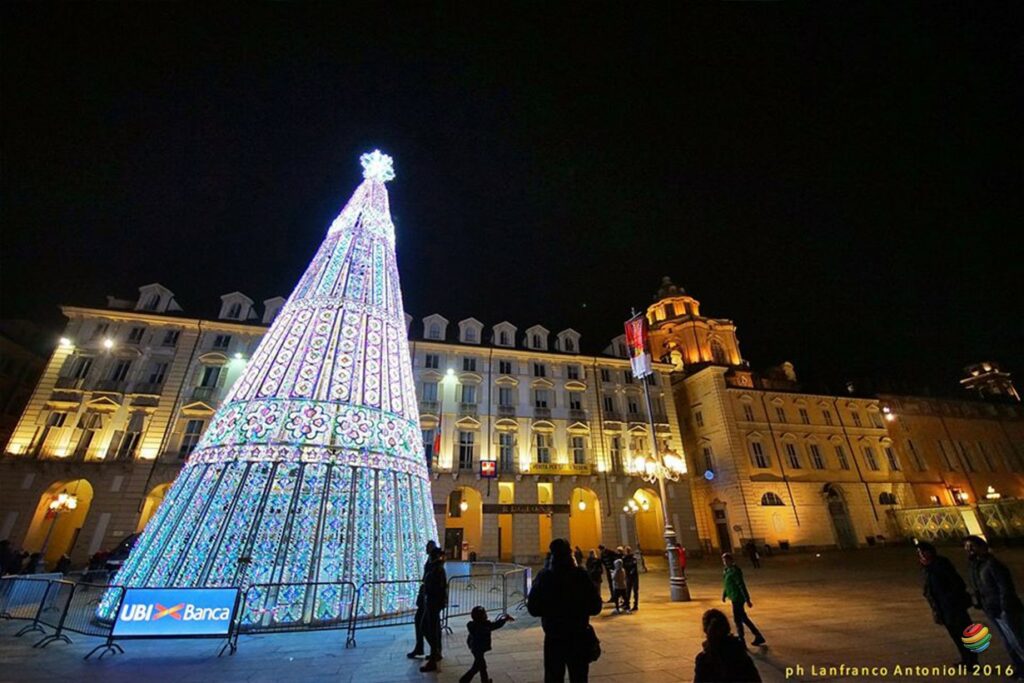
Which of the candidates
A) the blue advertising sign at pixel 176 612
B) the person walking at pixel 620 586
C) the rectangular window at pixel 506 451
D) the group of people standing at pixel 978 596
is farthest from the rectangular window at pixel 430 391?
the group of people standing at pixel 978 596

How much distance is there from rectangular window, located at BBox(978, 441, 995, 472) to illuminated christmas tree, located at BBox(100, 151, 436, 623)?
182 ft

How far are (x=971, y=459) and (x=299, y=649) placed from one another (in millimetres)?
56562

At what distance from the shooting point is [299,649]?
21.9ft

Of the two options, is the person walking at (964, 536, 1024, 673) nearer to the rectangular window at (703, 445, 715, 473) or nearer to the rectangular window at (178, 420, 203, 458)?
the rectangular window at (703, 445, 715, 473)

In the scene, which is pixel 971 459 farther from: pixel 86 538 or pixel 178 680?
pixel 86 538

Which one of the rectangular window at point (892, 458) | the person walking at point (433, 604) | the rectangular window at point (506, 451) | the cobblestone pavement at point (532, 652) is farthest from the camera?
the rectangular window at point (892, 458)

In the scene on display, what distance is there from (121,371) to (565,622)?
32234 millimetres

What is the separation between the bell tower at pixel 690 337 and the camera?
42.3 metres

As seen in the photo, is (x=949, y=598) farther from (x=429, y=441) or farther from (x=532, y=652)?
(x=429, y=441)

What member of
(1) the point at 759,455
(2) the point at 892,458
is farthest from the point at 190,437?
(2) the point at 892,458

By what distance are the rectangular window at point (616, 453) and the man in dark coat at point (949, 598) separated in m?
23.8

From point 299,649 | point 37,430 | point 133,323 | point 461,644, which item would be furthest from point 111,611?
point 133,323

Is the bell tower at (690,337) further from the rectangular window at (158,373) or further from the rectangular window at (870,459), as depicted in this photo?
the rectangular window at (158,373)

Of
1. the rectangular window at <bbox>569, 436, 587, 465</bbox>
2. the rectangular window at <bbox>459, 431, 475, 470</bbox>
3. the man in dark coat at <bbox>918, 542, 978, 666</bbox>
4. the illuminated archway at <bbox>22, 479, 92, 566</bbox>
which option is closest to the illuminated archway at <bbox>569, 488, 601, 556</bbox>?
the rectangular window at <bbox>569, 436, 587, 465</bbox>
